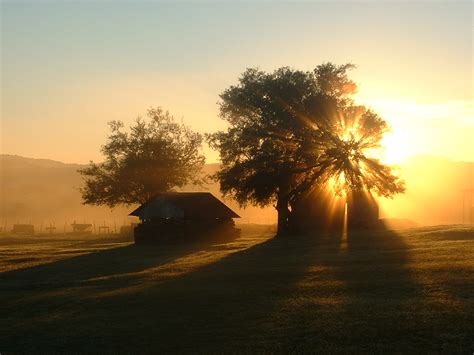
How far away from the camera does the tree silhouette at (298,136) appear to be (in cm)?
6066

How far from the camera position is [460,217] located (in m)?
147

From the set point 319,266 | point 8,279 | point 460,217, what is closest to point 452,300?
point 319,266

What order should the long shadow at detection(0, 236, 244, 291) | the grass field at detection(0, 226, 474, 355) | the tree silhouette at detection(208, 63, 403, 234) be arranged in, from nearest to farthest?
the grass field at detection(0, 226, 474, 355), the long shadow at detection(0, 236, 244, 291), the tree silhouette at detection(208, 63, 403, 234)

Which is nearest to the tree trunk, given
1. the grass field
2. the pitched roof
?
the pitched roof

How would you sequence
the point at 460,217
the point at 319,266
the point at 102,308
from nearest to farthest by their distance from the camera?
the point at 102,308 → the point at 319,266 → the point at 460,217

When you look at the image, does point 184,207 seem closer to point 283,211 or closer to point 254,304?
point 283,211

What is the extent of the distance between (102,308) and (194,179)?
6633cm

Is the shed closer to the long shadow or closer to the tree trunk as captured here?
the tree trunk

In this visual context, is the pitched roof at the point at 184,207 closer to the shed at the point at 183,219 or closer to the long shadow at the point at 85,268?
the shed at the point at 183,219

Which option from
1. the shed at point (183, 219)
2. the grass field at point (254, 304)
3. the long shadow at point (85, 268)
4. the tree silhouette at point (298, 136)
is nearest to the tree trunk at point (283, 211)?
the tree silhouette at point (298, 136)

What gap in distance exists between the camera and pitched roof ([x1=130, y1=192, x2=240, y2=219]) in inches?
2557

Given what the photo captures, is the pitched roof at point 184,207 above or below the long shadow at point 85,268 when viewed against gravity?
above

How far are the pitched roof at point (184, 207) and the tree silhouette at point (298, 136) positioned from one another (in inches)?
144

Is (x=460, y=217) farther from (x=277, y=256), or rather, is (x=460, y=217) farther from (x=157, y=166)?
(x=277, y=256)
